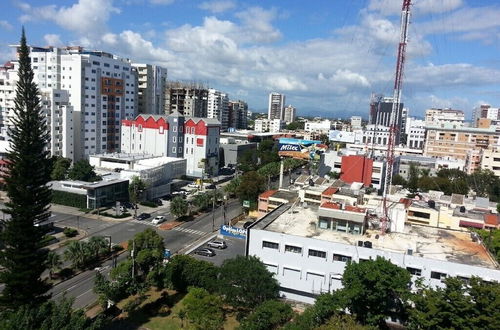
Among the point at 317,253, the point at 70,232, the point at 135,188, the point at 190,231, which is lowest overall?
the point at 190,231

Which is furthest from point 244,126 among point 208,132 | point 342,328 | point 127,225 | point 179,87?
point 342,328

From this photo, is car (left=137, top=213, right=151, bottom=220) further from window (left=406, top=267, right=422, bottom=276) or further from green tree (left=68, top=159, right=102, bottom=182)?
window (left=406, top=267, right=422, bottom=276)

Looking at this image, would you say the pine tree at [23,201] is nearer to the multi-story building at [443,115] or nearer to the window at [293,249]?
the window at [293,249]

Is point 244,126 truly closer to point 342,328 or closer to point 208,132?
point 208,132

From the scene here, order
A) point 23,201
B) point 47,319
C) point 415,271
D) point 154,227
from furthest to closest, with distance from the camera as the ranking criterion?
point 154,227
point 415,271
point 23,201
point 47,319

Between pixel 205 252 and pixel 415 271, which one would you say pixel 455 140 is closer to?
pixel 415 271

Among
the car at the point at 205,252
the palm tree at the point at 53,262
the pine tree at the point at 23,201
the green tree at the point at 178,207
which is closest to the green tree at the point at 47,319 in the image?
the pine tree at the point at 23,201

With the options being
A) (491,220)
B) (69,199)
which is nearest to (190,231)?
(69,199)

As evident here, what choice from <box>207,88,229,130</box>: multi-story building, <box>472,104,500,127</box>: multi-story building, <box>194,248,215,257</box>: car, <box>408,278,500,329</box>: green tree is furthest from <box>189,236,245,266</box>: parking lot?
<box>472,104,500,127</box>: multi-story building
